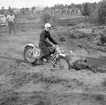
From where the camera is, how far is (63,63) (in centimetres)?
941

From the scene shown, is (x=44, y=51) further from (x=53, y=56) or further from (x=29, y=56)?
(x=29, y=56)

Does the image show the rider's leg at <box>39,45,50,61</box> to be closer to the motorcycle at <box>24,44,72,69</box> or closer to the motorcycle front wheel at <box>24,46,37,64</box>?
the motorcycle at <box>24,44,72,69</box>

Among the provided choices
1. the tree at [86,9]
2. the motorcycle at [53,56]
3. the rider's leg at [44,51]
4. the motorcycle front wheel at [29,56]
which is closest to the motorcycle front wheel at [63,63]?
the motorcycle at [53,56]

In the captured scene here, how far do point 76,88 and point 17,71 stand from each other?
2.80m

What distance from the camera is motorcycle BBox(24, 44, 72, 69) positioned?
30.7 feet

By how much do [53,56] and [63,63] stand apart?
566 millimetres

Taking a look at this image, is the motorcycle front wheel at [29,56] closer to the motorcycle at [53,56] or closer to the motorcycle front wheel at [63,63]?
the motorcycle at [53,56]

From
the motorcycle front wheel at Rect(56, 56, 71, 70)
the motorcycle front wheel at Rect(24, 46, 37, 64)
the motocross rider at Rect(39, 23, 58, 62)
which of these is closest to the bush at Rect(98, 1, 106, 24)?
the motorcycle front wheel at Rect(24, 46, 37, 64)

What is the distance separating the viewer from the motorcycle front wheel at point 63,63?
928 centimetres

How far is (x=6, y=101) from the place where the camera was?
6.17m

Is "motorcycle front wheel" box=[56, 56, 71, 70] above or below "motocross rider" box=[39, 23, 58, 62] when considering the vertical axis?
below

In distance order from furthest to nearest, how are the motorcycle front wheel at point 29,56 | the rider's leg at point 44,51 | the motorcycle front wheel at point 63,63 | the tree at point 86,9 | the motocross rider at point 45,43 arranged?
the tree at point 86,9
the motorcycle front wheel at point 29,56
the rider's leg at point 44,51
the motocross rider at point 45,43
the motorcycle front wheel at point 63,63

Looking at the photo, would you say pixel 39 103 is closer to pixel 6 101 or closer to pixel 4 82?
pixel 6 101

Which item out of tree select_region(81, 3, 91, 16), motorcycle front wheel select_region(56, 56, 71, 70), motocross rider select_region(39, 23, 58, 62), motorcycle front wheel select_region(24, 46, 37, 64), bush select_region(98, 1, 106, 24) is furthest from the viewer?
tree select_region(81, 3, 91, 16)
